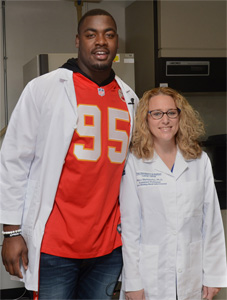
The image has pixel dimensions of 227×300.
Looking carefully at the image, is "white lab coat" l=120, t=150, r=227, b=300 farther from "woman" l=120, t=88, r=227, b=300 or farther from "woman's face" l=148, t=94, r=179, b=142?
"woman's face" l=148, t=94, r=179, b=142

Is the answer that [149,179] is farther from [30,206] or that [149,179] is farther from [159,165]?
[30,206]

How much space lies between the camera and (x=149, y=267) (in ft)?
5.17

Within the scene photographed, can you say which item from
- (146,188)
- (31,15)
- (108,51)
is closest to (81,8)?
(31,15)

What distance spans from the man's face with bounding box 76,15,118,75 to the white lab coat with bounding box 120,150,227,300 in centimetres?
37

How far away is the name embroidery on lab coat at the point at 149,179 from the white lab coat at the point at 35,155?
0.31 m

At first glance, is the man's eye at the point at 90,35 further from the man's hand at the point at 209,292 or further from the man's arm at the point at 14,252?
the man's hand at the point at 209,292

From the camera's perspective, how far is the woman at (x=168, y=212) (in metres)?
1.57

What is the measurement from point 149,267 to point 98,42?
83 centimetres

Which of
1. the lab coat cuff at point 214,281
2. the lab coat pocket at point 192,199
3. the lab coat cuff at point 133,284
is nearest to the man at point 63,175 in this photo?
the lab coat cuff at point 133,284

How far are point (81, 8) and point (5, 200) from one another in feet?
6.71

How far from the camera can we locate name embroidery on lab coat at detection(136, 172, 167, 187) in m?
1.59

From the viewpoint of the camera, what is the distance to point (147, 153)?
5.31 ft

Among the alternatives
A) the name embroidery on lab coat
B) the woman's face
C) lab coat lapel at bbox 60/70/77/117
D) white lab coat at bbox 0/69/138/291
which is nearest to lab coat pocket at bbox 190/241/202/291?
the name embroidery on lab coat

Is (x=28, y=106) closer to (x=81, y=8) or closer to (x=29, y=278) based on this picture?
(x=29, y=278)
